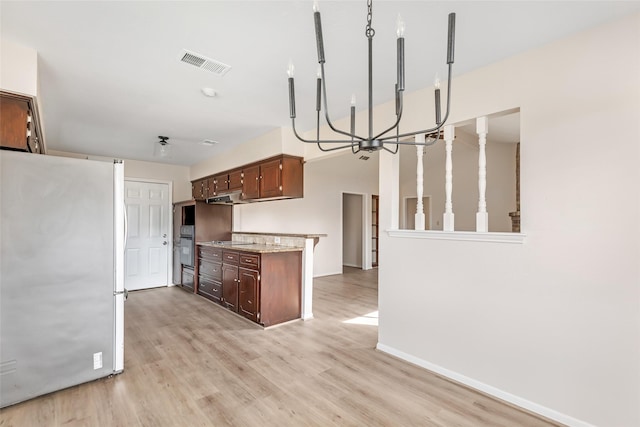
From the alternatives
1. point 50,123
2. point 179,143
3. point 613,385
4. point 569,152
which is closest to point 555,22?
point 569,152

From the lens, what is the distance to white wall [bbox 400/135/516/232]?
609 cm

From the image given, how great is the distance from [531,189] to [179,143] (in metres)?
4.59

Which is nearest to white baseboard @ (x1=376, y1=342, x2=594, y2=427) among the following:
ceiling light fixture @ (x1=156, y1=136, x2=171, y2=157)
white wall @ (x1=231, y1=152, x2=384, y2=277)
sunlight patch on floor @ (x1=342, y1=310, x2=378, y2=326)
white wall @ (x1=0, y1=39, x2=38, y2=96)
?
sunlight patch on floor @ (x1=342, y1=310, x2=378, y2=326)

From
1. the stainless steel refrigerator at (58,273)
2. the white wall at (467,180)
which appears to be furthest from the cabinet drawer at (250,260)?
the white wall at (467,180)

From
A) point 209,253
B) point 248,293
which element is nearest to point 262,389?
point 248,293

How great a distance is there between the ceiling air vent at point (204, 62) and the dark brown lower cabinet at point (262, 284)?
202cm

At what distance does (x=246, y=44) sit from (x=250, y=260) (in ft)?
8.13

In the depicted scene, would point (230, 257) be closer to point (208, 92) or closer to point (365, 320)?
point (365, 320)

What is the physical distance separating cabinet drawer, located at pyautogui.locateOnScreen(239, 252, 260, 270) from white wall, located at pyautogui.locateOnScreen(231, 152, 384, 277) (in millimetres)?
1914

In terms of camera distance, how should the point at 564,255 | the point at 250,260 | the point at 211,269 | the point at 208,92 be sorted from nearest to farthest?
the point at 564,255
the point at 208,92
the point at 250,260
the point at 211,269

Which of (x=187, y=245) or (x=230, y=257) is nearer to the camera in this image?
(x=230, y=257)

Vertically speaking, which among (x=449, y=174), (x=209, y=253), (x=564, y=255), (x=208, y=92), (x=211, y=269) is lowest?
(x=211, y=269)

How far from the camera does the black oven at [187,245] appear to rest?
5.30m

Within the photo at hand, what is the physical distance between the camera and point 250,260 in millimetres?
3793
